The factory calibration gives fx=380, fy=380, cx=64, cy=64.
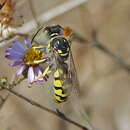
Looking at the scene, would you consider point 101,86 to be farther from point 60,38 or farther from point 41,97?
point 60,38

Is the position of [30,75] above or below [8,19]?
below

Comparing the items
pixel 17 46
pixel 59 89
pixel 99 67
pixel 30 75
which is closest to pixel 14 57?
pixel 17 46

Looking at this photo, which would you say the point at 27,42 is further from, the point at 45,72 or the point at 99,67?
the point at 99,67

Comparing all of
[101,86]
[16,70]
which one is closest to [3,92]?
[16,70]

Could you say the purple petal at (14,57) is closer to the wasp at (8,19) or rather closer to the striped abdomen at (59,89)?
the wasp at (8,19)

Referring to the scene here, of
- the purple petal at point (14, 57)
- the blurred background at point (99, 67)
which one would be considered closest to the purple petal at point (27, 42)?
the purple petal at point (14, 57)

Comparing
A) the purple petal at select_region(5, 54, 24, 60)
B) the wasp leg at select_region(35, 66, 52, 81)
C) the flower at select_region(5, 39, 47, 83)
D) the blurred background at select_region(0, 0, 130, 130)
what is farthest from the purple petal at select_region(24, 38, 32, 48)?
the blurred background at select_region(0, 0, 130, 130)

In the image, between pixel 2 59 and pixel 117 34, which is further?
pixel 117 34
